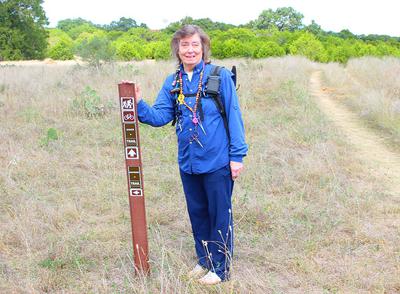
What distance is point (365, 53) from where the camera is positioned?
1183 inches

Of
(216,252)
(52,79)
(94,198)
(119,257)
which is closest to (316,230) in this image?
(216,252)

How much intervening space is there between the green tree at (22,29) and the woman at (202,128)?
32.2 metres

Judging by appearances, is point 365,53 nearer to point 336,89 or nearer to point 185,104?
point 336,89

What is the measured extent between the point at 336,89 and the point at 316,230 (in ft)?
38.2

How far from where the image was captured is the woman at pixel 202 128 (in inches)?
117

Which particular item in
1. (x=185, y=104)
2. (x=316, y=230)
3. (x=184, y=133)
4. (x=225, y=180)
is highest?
(x=185, y=104)

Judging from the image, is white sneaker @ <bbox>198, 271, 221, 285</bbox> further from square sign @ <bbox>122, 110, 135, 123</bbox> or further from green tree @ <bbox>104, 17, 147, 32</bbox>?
green tree @ <bbox>104, 17, 147, 32</bbox>

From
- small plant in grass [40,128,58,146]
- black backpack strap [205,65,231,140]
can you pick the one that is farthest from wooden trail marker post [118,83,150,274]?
small plant in grass [40,128,58,146]

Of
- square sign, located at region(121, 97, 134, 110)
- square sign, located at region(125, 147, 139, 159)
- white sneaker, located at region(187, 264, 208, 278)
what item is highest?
square sign, located at region(121, 97, 134, 110)

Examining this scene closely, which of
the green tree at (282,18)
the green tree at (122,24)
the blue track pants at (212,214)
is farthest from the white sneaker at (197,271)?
the green tree at (282,18)

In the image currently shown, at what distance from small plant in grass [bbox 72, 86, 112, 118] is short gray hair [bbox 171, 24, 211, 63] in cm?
586

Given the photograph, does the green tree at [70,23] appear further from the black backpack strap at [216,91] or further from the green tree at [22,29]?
the black backpack strap at [216,91]

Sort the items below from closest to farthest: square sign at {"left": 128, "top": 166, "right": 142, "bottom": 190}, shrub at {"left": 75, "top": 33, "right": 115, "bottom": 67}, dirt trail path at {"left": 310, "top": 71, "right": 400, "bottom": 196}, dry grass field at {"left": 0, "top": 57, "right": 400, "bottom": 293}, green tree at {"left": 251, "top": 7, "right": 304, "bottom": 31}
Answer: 1. square sign at {"left": 128, "top": 166, "right": 142, "bottom": 190}
2. dry grass field at {"left": 0, "top": 57, "right": 400, "bottom": 293}
3. dirt trail path at {"left": 310, "top": 71, "right": 400, "bottom": 196}
4. shrub at {"left": 75, "top": 33, "right": 115, "bottom": 67}
5. green tree at {"left": 251, "top": 7, "right": 304, "bottom": 31}

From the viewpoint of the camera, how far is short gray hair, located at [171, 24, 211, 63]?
2977 millimetres
